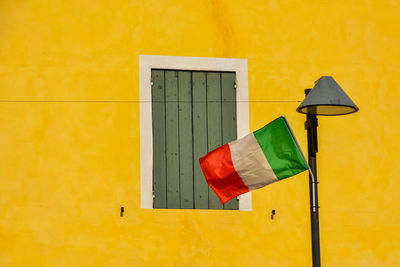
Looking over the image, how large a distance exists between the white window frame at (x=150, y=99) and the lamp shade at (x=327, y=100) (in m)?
1.24

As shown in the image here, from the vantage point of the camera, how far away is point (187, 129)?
7.54 metres

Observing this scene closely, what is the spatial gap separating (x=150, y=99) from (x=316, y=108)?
195 cm

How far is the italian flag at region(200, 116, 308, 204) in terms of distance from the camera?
6.44m

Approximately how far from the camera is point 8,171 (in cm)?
697

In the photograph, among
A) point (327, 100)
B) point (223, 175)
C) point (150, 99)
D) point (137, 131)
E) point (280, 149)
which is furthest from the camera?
point (150, 99)

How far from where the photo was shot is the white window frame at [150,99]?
7.28 metres

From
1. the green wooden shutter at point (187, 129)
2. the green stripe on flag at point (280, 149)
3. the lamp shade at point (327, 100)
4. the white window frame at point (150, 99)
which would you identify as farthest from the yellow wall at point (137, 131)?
the lamp shade at point (327, 100)

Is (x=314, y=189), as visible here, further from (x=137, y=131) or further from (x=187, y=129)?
(x=137, y=131)

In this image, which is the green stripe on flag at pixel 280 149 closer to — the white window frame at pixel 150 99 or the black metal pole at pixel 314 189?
the black metal pole at pixel 314 189

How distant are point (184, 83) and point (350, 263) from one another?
9.23 feet

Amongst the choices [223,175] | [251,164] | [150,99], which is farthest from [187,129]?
[251,164]

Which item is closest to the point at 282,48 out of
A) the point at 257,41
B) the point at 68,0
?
the point at 257,41

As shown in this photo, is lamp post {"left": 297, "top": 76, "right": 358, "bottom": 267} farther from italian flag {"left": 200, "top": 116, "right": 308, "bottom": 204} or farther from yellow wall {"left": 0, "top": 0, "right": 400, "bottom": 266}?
yellow wall {"left": 0, "top": 0, "right": 400, "bottom": 266}

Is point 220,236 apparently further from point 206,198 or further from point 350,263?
point 350,263
